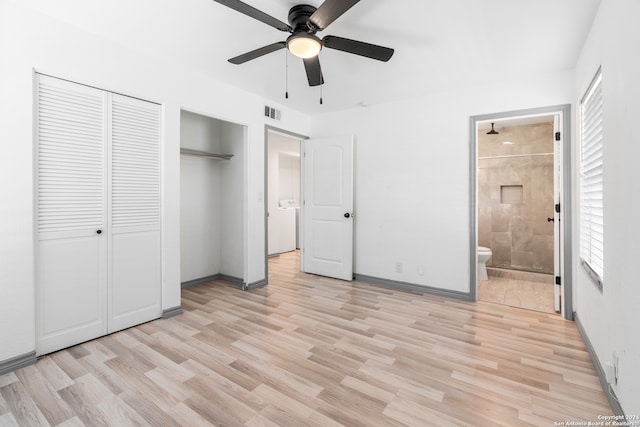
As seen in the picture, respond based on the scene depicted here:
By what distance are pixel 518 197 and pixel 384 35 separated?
159 inches

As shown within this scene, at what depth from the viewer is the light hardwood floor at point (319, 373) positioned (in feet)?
5.53

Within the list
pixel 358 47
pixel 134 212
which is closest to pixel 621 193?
pixel 358 47

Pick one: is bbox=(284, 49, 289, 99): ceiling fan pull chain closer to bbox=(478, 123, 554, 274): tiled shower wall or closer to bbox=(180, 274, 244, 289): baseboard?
bbox=(180, 274, 244, 289): baseboard

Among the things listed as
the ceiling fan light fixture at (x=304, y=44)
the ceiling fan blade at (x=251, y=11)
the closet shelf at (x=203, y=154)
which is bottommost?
the closet shelf at (x=203, y=154)

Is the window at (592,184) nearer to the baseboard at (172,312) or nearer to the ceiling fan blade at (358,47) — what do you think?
the ceiling fan blade at (358,47)

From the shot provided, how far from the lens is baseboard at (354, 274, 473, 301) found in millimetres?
3633

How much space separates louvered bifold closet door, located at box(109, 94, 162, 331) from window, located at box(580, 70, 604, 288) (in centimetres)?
355

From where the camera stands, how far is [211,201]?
445 centimetres

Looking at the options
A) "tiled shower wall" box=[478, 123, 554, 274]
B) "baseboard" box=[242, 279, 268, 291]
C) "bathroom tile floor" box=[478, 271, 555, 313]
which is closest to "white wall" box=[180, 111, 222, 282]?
"baseboard" box=[242, 279, 268, 291]

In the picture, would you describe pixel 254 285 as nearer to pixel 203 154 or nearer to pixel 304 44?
pixel 203 154

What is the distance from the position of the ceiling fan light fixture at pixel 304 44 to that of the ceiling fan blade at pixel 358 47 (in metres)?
0.10

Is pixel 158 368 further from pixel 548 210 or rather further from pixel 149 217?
pixel 548 210

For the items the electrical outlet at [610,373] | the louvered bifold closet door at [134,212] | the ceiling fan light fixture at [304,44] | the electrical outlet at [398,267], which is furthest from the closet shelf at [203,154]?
the electrical outlet at [610,373]

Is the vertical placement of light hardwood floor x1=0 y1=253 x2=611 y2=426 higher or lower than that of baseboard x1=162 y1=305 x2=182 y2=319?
lower
